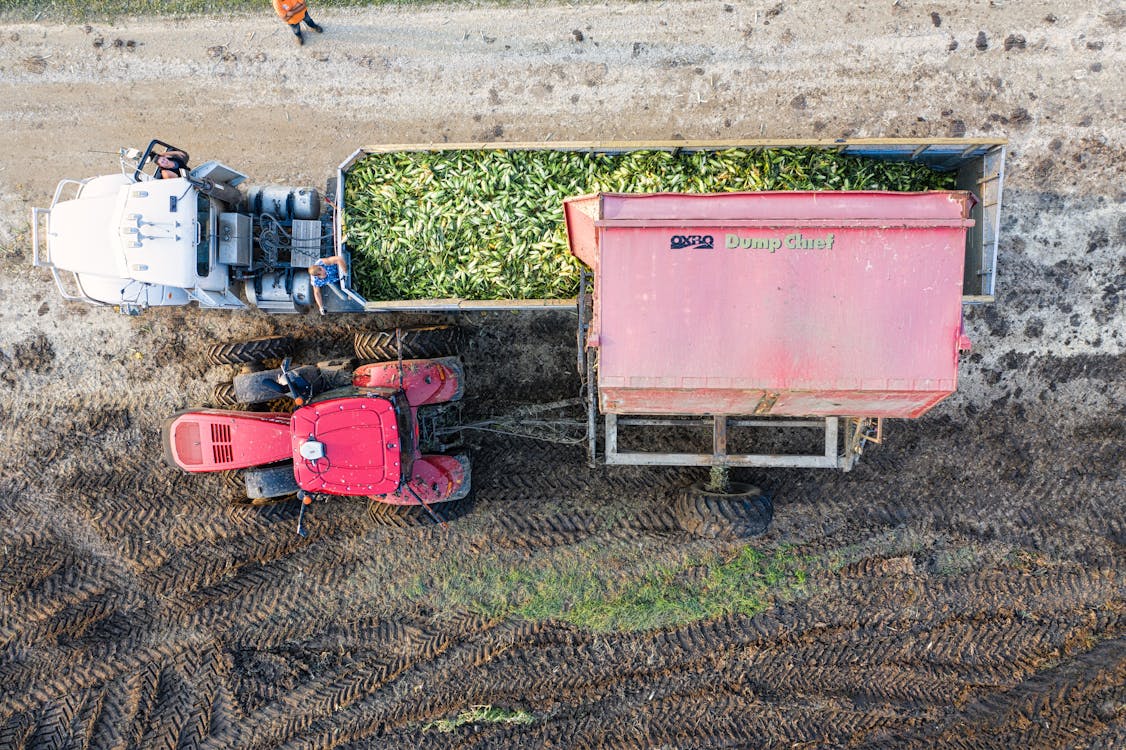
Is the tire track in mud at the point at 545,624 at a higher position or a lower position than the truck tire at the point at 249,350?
lower

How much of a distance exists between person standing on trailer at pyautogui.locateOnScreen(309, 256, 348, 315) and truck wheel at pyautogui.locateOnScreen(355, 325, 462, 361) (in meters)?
0.78

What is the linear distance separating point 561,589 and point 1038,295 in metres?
6.76

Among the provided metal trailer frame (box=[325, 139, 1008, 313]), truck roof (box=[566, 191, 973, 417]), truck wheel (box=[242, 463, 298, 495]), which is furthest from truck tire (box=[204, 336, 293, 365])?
truck roof (box=[566, 191, 973, 417])

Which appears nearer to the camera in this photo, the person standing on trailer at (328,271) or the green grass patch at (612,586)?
the person standing on trailer at (328,271)

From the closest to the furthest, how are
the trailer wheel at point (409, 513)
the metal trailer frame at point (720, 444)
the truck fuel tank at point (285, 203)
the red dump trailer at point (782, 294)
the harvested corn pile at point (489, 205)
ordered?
1. the red dump trailer at point (782, 294)
2. the metal trailer frame at point (720, 444)
3. the harvested corn pile at point (489, 205)
4. the truck fuel tank at point (285, 203)
5. the trailer wheel at point (409, 513)

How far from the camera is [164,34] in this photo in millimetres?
8648

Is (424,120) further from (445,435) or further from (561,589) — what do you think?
(561,589)

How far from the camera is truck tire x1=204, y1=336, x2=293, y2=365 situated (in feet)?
26.4

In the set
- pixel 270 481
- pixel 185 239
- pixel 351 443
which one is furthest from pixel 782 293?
pixel 185 239

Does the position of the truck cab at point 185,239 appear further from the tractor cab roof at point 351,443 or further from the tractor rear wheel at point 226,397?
the tractor cab roof at point 351,443

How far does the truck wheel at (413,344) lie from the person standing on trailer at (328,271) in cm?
78

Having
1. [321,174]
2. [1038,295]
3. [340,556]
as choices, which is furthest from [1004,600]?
[321,174]

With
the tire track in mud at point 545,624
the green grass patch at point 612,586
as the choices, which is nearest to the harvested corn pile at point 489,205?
the tire track in mud at point 545,624

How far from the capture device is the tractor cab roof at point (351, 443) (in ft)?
23.1
